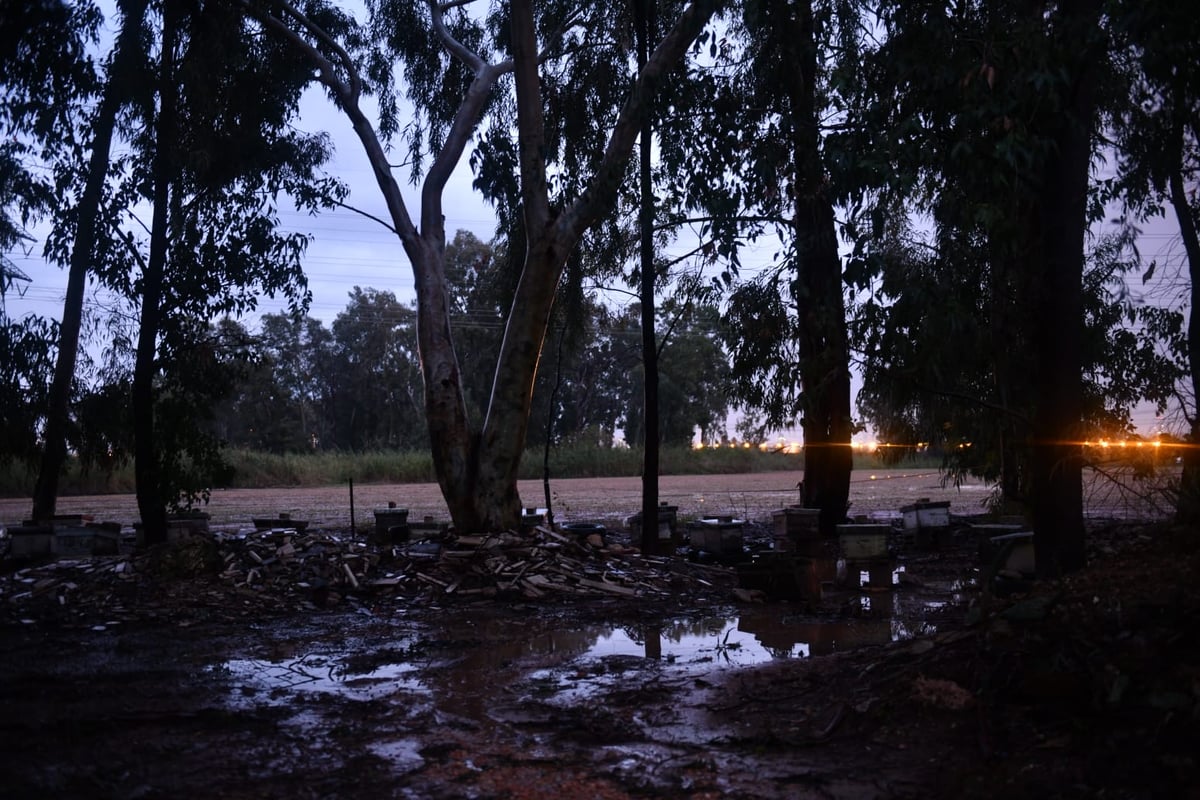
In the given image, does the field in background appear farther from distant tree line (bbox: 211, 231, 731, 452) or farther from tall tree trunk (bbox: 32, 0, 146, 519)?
distant tree line (bbox: 211, 231, 731, 452)

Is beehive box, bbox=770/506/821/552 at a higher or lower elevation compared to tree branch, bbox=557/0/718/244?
lower

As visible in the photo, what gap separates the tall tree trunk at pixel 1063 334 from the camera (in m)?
6.76

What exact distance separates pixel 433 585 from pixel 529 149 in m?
5.82

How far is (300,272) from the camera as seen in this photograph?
14.6 meters

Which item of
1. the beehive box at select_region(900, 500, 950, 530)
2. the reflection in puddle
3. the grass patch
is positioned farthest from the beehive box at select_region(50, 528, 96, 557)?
the grass patch

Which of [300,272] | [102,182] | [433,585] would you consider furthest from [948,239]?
[102,182]

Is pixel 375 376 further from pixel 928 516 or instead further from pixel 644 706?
pixel 644 706

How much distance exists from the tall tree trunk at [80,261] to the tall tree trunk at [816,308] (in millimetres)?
8916

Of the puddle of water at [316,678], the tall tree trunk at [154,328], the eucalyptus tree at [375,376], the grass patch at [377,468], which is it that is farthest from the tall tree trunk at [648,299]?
the eucalyptus tree at [375,376]

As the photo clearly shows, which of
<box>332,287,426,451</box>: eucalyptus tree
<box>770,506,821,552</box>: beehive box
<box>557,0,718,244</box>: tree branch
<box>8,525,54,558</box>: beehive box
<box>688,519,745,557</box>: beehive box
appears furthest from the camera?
<box>332,287,426,451</box>: eucalyptus tree

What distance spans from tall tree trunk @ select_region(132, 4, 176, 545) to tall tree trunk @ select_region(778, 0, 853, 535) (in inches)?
329

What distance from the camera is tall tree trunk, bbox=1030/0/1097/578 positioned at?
676 cm

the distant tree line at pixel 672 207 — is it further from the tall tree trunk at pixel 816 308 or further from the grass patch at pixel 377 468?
the grass patch at pixel 377 468

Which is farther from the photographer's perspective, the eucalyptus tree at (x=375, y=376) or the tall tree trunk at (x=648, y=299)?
the eucalyptus tree at (x=375, y=376)
